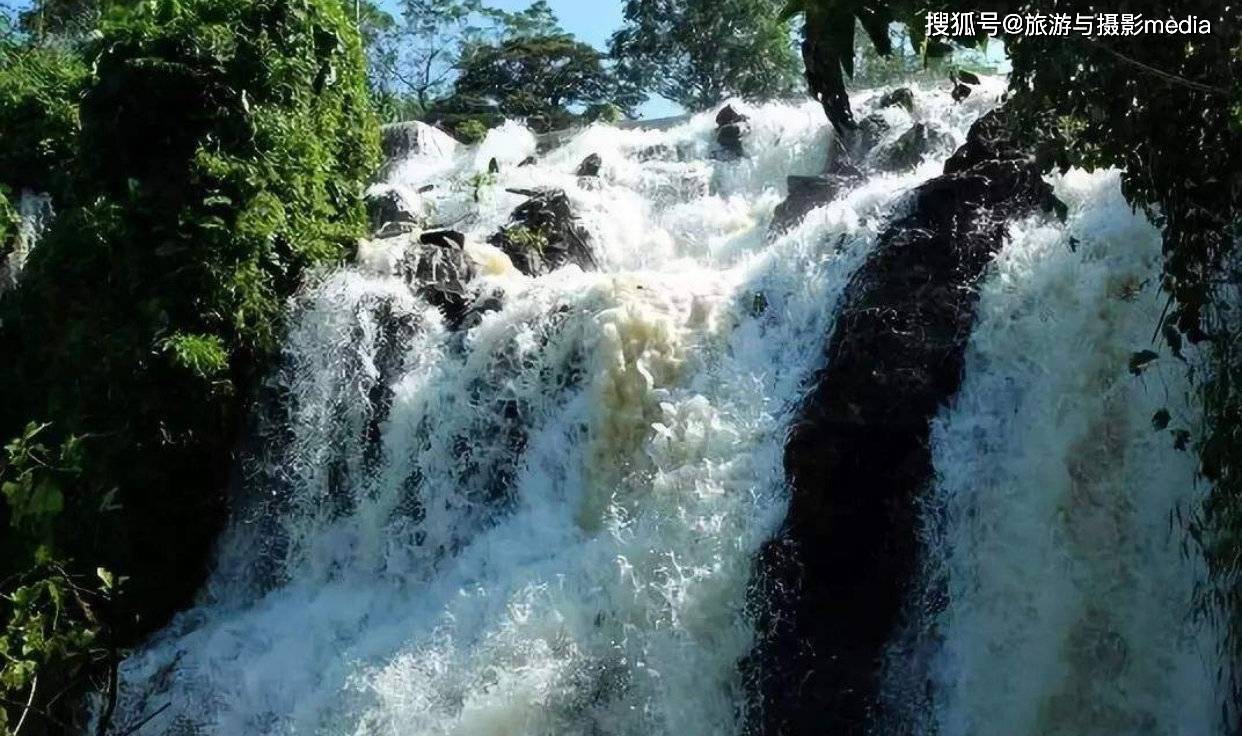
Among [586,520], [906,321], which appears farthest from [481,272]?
[906,321]

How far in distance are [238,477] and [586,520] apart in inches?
136

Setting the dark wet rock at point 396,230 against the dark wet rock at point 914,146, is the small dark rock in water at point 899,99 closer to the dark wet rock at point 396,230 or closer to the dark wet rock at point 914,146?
the dark wet rock at point 914,146

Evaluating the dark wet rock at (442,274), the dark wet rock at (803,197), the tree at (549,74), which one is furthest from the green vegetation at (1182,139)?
the tree at (549,74)

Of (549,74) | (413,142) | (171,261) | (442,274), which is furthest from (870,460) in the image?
(549,74)

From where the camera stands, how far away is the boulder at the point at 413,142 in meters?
18.7

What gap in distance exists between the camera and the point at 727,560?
856 centimetres

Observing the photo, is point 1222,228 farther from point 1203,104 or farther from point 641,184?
point 641,184

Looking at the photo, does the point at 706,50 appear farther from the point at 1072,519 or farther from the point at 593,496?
the point at 1072,519

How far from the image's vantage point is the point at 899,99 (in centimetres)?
1465

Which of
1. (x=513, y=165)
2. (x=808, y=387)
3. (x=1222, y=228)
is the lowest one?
(x=513, y=165)

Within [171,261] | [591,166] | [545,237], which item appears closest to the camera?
[171,261]

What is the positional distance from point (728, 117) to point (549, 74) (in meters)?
12.9

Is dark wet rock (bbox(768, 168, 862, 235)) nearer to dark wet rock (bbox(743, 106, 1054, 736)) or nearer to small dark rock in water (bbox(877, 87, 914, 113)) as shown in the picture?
small dark rock in water (bbox(877, 87, 914, 113))

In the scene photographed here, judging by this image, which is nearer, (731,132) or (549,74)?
(731,132)
